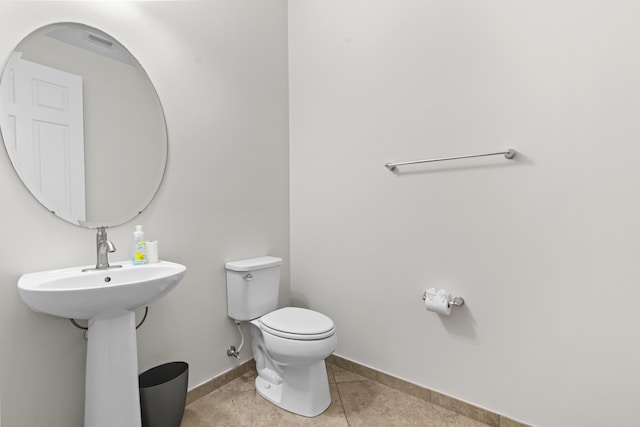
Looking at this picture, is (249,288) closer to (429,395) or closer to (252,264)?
(252,264)

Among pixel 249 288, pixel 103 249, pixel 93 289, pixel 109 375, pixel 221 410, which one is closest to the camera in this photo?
pixel 93 289

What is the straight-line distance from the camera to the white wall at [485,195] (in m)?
1.28

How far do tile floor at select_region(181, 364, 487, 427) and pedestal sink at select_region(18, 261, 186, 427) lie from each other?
45 cm

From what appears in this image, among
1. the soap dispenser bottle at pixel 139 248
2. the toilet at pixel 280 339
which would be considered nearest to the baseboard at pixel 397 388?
the toilet at pixel 280 339

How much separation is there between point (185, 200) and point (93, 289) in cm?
72

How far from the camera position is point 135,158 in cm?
151

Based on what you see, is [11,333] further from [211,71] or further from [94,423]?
[211,71]

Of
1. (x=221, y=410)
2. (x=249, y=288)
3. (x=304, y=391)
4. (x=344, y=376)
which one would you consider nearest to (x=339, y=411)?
(x=304, y=391)

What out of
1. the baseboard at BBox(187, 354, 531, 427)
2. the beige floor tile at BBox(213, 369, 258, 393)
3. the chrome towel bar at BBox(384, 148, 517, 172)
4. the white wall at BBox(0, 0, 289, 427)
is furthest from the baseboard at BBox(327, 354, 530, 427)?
the chrome towel bar at BBox(384, 148, 517, 172)

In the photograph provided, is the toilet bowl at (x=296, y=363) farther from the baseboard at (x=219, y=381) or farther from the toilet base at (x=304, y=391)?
the baseboard at (x=219, y=381)

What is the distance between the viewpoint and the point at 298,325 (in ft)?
5.30

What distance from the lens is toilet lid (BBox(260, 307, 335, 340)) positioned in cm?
154

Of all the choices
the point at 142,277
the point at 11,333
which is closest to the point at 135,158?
the point at 142,277

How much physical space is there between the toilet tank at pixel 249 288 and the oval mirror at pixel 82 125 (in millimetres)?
605
